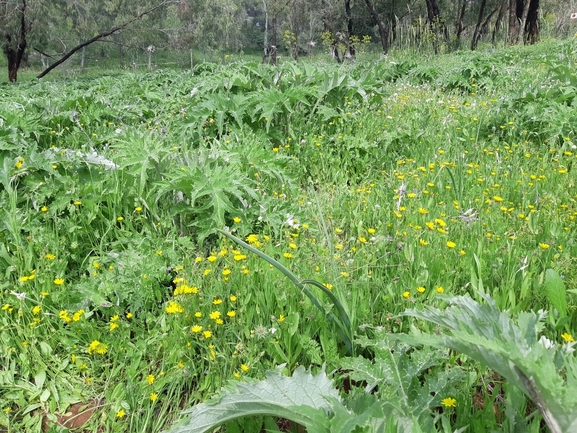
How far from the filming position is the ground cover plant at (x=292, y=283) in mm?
1384

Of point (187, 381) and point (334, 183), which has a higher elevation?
point (334, 183)

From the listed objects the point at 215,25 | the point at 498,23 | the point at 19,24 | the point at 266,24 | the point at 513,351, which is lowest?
the point at 513,351

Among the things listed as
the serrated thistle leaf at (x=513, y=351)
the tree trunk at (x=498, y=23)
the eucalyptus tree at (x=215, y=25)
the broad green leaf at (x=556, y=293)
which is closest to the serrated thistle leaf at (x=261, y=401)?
the serrated thistle leaf at (x=513, y=351)

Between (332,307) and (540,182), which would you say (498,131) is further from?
(332,307)

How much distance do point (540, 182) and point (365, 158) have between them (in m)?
1.40

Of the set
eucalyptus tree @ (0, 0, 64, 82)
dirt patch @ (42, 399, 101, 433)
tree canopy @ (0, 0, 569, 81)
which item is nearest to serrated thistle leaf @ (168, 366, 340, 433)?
dirt patch @ (42, 399, 101, 433)

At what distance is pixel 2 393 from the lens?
197cm

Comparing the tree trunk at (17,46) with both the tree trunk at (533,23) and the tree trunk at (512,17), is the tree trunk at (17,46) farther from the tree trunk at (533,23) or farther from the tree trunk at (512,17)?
the tree trunk at (533,23)

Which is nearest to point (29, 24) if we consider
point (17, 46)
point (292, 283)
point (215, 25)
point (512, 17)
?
point (17, 46)

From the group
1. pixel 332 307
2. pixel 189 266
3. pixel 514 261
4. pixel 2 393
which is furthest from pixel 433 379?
pixel 2 393

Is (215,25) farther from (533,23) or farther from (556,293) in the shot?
(556,293)

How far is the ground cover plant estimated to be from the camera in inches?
54.5

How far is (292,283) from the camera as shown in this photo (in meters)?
2.16

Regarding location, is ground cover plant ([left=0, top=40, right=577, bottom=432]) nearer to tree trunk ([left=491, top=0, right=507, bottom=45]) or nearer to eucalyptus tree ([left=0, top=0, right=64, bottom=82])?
tree trunk ([left=491, top=0, right=507, bottom=45])
